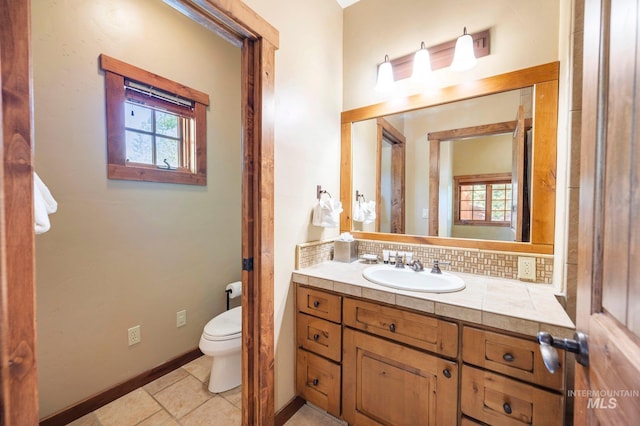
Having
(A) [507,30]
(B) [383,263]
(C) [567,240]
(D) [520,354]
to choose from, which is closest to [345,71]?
(A) [507,30]

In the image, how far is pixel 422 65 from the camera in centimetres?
161

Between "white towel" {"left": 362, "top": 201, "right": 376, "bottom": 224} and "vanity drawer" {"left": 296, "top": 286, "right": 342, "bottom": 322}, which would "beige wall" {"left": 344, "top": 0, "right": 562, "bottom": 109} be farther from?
"vanity drawer" {"left": 296, "top": 286, "right": 342, "bottom": 322}

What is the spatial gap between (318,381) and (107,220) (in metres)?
1.64

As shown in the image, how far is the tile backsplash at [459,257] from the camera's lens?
51.9 inches

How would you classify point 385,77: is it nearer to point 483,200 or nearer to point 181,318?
point 483,200

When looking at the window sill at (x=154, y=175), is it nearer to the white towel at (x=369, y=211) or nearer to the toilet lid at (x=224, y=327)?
the toilet lid at (x=224, y=327)

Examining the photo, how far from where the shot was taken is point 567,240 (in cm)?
106

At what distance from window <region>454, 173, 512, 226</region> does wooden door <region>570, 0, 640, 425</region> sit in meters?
0.97

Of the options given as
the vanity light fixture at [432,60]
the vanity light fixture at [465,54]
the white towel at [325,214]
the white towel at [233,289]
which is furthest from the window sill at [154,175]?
the vanity light fixture at [465,54]

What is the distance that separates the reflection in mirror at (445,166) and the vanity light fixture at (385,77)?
202 millimetres

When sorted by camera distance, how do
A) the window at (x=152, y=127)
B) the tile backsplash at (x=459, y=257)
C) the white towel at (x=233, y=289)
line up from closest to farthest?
the tile backsplash at (x=459, y=257) < the window at (x=152, y=127) < the white towel at (x=233, y=289)

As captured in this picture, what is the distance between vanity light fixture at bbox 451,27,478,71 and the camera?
4.75 feet

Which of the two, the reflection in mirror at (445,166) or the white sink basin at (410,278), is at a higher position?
the reflection in mirror at (445,166)

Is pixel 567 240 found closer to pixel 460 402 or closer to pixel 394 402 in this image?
pixel 460 402
